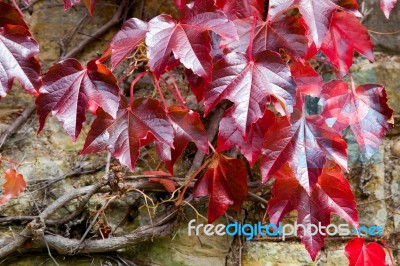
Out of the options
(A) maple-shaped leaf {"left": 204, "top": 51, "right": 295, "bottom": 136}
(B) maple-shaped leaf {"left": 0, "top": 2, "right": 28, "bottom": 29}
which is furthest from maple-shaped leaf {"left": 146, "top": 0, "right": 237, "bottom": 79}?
(B) maple-shaped leaf {"left": 0, "top": 2, "right": 28, "bottom": 29}

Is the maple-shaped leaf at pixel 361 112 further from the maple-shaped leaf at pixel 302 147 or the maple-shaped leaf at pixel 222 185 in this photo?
the maple-shaped leaf at pixel 222 185

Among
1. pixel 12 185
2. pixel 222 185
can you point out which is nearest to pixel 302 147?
pixel 222 185

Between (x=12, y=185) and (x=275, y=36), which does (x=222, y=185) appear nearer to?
(x=275, y=36)

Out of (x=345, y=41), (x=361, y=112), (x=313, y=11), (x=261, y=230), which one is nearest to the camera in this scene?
(x=313, y=11)

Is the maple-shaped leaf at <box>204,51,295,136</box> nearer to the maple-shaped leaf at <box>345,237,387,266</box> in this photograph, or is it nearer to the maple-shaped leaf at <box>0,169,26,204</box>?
the maple-shaped leaf at <box>345,237,387,266</box>

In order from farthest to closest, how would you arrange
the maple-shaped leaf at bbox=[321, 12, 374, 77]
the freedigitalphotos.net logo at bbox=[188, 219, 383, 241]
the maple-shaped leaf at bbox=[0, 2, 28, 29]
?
the freedigitalphotos.net logo at bbox=[188, 219, 383, 241], the maple-shaped leaf at bbox=[321, 12, 374, 77], the maple-shaped leaf at bbox=[0, 2, 28, 29]

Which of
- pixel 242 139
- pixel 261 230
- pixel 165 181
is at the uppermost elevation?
pixel 242 139

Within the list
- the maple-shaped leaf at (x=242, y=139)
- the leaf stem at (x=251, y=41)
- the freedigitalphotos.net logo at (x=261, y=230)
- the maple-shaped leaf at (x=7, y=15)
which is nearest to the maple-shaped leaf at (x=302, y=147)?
the maple-shaped leaf at (x=242, y=139)

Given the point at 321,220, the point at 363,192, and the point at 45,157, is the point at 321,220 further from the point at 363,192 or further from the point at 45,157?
the point at 45,157
